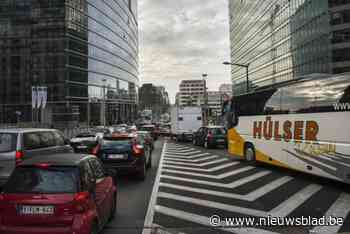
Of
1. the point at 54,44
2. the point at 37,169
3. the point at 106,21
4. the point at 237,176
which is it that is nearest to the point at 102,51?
the point at 106,21

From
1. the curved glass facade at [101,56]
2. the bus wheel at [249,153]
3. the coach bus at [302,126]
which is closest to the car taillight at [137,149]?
the coach bus at [302,126]

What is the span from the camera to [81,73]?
61250mm

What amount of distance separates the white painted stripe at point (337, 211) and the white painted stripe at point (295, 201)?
668 mm

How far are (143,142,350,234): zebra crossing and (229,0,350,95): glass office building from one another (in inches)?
780

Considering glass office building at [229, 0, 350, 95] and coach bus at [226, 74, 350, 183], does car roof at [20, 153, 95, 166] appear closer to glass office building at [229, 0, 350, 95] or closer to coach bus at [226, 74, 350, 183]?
coach bus at [226, 74, 350, 183]

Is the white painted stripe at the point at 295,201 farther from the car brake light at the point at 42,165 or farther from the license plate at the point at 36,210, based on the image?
the car brake light at the point at 42,165

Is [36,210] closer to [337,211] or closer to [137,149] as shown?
[337,211]

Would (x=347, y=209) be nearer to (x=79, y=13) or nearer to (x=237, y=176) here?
(x=237, y=176)

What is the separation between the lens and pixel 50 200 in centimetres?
400

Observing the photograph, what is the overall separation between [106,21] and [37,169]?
2865 inches

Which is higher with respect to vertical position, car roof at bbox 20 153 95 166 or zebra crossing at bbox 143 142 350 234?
car roof at bbox 20 153 95 166

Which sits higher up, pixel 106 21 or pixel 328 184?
pixel 106 21

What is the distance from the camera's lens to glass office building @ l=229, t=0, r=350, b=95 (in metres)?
48.5

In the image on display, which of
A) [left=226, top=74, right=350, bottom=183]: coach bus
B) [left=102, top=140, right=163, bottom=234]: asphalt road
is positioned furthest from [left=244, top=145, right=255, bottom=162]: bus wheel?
[left=102, top=140, right=163, bottom=234]: asphalt road
